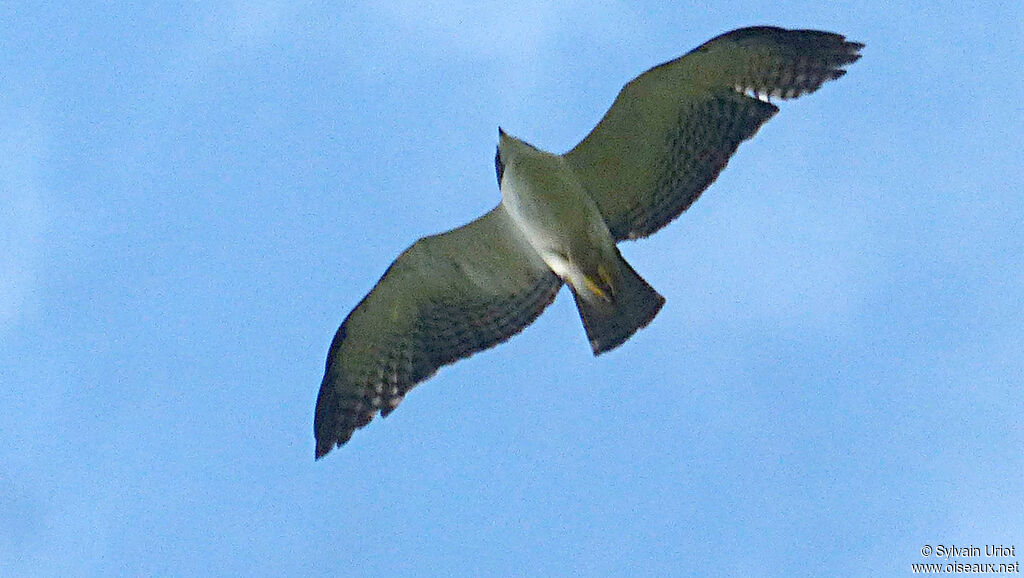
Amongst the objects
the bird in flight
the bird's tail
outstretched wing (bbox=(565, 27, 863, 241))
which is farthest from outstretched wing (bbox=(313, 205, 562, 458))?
outstretched wing (bbox=(565, 27, 863, 241))

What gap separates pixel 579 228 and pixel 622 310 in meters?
0.73

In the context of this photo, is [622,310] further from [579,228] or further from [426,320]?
[426,320]

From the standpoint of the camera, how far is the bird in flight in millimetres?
8656

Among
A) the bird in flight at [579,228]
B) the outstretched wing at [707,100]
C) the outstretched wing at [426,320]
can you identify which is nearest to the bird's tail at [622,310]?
the bird in flight at [579,228]

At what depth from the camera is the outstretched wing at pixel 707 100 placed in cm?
863

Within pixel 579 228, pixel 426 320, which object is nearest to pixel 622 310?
pixel 579 228

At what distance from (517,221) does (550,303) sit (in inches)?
35.3

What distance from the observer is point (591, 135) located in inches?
348

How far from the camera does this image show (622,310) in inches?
344

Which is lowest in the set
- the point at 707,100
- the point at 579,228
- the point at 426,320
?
the point at 426,320

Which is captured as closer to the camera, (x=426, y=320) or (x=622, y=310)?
(x=622, y=310)

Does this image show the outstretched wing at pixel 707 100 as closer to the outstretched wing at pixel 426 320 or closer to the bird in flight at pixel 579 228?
the bird in flight at pixel 579 228

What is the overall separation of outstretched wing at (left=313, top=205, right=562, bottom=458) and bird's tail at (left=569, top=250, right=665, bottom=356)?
0.64 metres

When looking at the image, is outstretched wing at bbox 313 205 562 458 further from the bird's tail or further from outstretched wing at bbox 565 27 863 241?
outstretched wing at bbox 565 27 863 241
